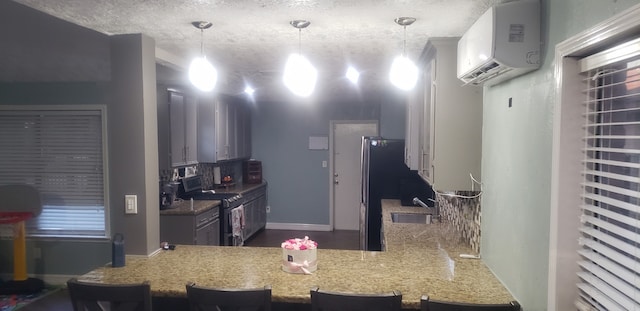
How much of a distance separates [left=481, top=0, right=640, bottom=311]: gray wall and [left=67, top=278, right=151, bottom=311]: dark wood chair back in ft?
5.44

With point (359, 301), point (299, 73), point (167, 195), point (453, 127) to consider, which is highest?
point (299, 73)

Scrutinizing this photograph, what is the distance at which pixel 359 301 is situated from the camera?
1.74 m

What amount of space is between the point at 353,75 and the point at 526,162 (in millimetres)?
2731

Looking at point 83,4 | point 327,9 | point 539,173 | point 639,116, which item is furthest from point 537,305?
point 83,4

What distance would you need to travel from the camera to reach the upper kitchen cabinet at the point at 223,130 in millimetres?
5293

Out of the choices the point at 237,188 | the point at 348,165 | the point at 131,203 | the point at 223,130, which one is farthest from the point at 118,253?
the point at 348,165

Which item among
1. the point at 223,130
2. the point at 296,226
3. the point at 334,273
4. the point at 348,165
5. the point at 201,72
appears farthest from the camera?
the point at 296,226

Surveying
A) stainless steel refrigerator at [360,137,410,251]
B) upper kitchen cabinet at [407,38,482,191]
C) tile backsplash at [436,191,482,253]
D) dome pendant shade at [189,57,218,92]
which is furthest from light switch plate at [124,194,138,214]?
stainless steel refrigerator at [360,137,410,251]

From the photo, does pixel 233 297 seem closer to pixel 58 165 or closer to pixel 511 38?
pixel 511 38

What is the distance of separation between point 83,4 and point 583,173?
233 cm

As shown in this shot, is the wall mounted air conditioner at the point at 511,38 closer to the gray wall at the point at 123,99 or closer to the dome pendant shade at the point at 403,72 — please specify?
the dome pendant shade at the point at 403,72

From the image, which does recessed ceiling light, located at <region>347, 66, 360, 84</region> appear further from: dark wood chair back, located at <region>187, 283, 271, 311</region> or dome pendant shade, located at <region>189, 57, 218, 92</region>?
dark wood chair back, located at <region>187, 283, 271, 311</region>

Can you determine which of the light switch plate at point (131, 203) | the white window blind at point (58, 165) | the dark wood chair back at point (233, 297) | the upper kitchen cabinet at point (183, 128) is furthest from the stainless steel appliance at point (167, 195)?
the dark wood chair back at point (233, 297)

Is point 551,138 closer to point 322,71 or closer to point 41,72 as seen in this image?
point 322,71
